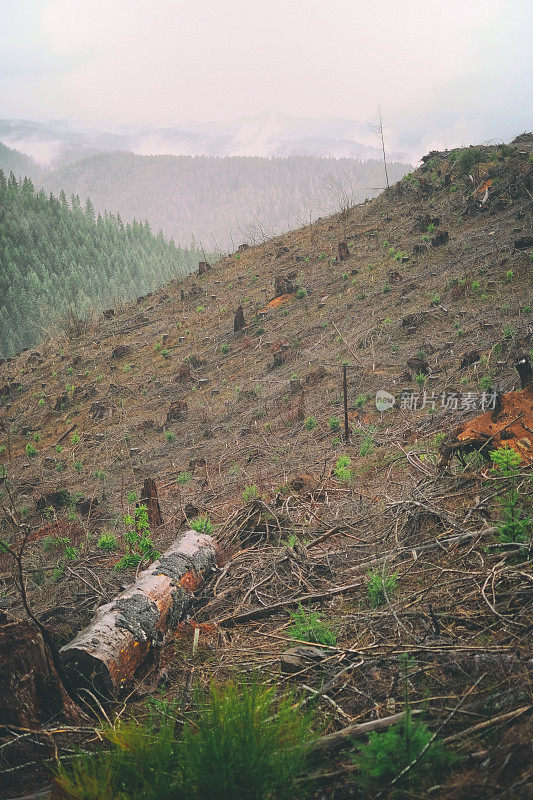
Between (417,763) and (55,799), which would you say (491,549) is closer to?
(417,763)

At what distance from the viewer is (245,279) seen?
62.6 feet

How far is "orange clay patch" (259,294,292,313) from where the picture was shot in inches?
624

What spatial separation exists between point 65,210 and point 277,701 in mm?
119825

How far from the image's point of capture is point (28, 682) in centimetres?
248

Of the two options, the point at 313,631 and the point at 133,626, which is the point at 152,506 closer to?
the point at 133,626

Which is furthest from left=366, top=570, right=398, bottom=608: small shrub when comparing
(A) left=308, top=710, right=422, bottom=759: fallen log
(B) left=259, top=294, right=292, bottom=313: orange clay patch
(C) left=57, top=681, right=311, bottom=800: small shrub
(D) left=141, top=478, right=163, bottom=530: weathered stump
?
(B) left=259, top=294, right=292, bottom=313: orange clay patch

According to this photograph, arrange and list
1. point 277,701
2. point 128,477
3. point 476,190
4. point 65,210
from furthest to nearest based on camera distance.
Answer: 1. point 65,210
2. point 476,190
3. point 128,477
4. point 277,701

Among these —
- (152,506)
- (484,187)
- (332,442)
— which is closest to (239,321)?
(332,442)

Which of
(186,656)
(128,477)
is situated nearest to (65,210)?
(128,477)

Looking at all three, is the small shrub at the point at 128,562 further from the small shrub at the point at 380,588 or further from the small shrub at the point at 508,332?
the small shrub at the point at 508,332

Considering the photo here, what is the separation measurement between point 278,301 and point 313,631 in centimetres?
1410

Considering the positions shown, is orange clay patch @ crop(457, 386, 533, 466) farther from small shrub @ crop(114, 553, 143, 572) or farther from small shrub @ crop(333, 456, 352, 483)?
small shrub @ crop(114, 553, 143, 572)

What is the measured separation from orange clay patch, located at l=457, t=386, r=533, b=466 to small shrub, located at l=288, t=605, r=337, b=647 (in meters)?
2.21

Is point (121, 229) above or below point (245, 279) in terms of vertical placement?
above
